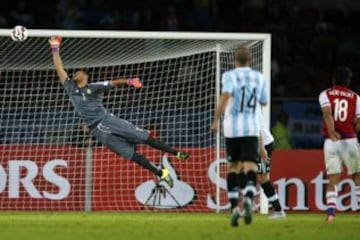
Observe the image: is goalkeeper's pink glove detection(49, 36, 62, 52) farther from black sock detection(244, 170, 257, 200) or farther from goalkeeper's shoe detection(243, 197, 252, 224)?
goalkeeper's shoe detection(243, 197, 252, 224)

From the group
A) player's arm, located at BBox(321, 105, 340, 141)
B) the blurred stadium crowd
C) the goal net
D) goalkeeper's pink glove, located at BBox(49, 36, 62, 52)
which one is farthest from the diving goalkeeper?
the blurred stadium crowd

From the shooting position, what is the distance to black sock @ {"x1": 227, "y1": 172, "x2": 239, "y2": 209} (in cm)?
1327

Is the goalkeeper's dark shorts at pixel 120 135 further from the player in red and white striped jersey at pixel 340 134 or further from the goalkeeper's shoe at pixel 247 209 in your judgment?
the goalkeeper's shoe at pixel 247 209

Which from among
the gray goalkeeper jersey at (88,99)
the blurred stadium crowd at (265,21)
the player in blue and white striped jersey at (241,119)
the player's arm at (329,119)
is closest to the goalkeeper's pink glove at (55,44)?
the gray goalkeeper jersey at (88,99)

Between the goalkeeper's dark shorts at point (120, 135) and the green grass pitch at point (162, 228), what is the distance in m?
1.23

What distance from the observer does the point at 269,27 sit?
2644 centimetres

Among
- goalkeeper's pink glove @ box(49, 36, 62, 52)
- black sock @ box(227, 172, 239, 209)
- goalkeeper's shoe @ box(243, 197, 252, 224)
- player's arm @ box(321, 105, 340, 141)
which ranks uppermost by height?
goalkeeper's pink glove @ box(49, 36, 62, 52)

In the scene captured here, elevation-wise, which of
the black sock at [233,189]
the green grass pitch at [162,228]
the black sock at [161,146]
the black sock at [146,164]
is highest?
the black sock at [161,146]

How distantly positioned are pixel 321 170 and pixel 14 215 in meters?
5.58

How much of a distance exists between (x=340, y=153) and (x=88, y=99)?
3894 mm

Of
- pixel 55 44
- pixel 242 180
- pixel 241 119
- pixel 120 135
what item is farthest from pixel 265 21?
pixel 241 119

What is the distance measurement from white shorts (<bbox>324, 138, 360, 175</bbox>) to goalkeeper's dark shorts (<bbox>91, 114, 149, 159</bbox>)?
2925 mm

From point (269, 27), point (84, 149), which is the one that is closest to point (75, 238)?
point (84, 149)

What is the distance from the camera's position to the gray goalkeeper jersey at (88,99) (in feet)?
56.4
